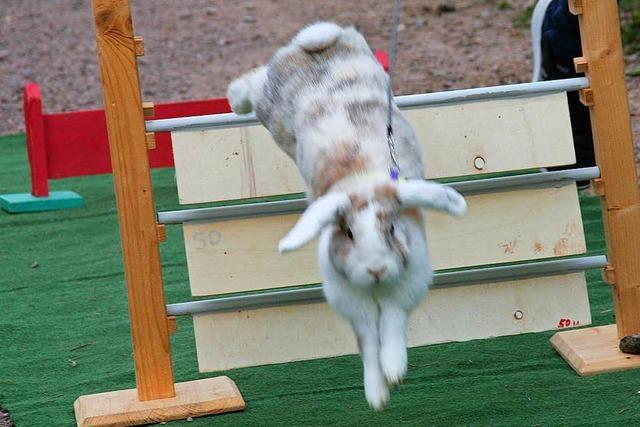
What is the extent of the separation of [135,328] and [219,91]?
22.1 ft

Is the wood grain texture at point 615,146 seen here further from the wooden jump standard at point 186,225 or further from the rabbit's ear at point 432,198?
the rabbit's ear at point 432,198

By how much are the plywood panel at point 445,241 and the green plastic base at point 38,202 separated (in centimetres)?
318

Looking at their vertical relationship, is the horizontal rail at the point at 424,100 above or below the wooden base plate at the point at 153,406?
above

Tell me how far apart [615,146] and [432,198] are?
1.44 meters

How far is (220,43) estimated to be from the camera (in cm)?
1190

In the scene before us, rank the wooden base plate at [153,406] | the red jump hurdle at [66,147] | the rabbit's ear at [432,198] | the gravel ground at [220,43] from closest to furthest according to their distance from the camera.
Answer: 1. the rabbit's ear at [432,198]
2. the wooden base plate at [153,406]
3. the red jump hurdle at [66,147]
4. the gravel ground at [220,43]

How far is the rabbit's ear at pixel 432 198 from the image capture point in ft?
9.21

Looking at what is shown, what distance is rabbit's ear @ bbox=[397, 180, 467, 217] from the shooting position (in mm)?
2809

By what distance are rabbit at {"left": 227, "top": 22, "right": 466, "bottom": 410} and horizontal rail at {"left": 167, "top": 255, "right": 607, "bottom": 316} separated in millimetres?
619

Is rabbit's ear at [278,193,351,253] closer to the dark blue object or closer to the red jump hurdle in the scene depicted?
the dark blue object

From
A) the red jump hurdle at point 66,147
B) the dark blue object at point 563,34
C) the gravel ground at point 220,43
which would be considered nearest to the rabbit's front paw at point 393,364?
the dark blue object at point 563,34

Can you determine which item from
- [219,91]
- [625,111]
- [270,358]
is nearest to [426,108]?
[625,111]

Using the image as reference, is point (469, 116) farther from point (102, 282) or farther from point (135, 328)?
point (102, 282)

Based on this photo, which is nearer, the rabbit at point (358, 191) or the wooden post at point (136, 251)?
the rabbit at point (358, 191)
